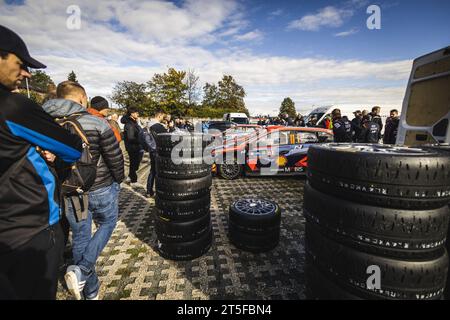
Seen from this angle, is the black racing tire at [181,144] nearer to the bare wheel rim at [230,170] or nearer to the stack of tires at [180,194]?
the stack of tires at [180,194]

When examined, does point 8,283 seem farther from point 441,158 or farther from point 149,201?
point 149,201

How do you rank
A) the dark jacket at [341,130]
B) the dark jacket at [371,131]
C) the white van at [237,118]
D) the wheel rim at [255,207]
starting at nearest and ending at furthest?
the wheel rim at [255,207], the dark jacket at [341,130], the dark jacket at [371,131], the white van at [237,118]

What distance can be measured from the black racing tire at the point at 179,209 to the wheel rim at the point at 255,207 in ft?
2.32

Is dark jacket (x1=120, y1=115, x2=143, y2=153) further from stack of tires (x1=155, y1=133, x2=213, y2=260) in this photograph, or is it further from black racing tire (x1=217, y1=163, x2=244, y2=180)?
stack of tires (x1=155, y1=133, x2=213, y2=260)

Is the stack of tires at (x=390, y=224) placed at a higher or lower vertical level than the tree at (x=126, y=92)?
lower

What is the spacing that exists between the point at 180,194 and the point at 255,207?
49.5 inches

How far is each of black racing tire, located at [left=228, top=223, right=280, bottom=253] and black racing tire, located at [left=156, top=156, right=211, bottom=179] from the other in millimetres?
1146

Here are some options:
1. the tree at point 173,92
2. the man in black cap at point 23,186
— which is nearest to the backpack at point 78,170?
the man in black cap at point 23,186

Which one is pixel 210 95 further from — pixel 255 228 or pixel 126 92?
pixel 255 228

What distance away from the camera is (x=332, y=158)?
184cm

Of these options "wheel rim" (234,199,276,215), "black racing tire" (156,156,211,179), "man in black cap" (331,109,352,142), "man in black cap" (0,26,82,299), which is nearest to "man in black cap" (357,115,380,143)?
"man in black cap" (331,109,352,142)

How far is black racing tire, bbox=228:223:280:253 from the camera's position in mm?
3463

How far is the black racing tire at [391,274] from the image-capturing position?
1.60 meters
